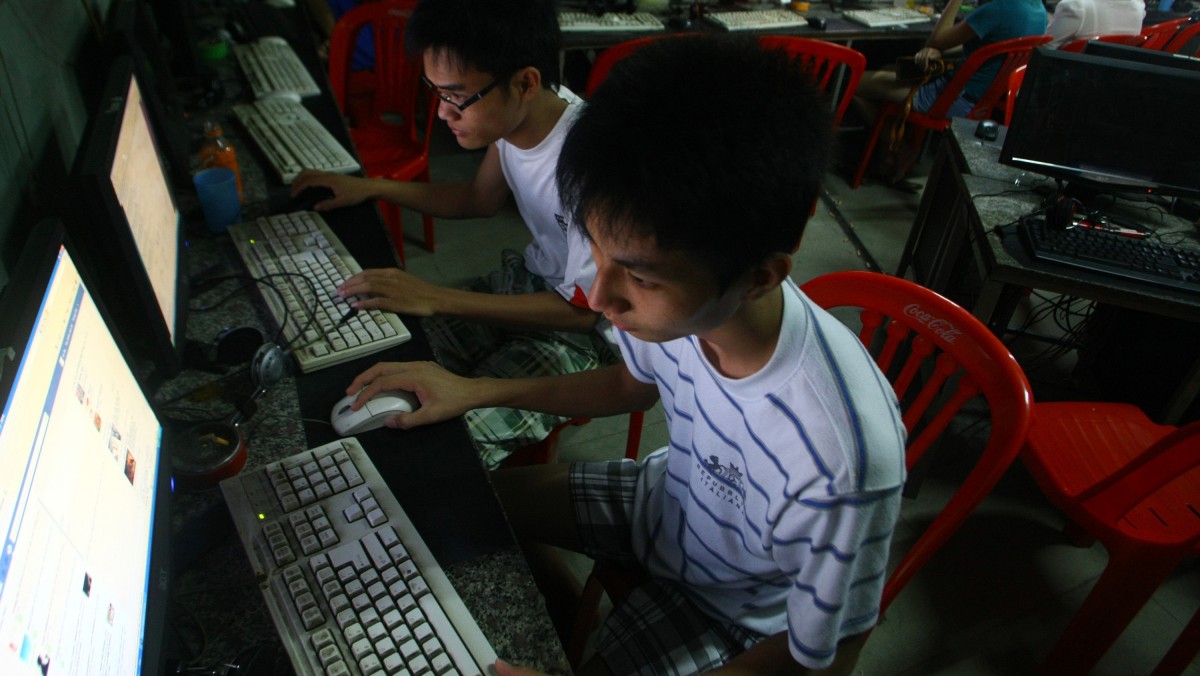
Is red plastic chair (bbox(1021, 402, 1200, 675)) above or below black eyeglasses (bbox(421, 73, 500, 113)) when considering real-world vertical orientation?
below

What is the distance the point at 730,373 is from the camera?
821mm

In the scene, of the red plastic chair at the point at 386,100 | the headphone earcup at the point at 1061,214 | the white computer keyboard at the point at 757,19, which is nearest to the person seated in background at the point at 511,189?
the red plastic chair at the point at 386,100

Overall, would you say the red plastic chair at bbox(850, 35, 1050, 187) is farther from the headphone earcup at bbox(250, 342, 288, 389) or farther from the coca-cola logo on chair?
the headphone earcup at bbox(250, 342, 288, 389)

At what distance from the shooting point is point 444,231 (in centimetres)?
296

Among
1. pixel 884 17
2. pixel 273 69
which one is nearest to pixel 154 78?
pixel 273 69

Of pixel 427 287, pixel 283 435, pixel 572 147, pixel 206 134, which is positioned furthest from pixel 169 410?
pixel 206 134

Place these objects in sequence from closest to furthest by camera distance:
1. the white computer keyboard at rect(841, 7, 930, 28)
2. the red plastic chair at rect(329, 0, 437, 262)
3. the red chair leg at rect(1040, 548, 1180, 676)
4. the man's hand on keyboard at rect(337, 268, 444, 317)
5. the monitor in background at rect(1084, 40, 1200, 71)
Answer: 1. the man's hand on keyboard at rect(337, 268, 444, 317)
2. the red chair leg at rect(1040, 548, 1180, 676)
3. the monitor in background at rect(1084, 40, 1200, 71)
4. the red plastic chair at rect(329, 0, 437, 262)
5. the white computer keyboard at rect(841, 7, 930, 28)

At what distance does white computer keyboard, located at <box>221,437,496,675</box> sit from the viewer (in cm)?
71

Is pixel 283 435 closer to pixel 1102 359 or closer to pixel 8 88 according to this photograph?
pixel 8 88

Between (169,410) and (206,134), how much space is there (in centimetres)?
98

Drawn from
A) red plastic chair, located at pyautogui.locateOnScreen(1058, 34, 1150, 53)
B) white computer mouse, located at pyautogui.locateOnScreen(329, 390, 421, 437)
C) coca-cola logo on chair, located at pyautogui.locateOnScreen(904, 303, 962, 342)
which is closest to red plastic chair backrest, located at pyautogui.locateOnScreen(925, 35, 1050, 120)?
red plastic chair, located at pyautogui.locateOnScreen(1058, 34, 1150, 53)

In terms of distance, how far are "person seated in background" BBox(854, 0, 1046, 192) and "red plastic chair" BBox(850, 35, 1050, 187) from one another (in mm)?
34

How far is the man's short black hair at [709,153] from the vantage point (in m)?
0.61

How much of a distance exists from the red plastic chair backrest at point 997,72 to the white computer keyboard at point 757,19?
29.4 inches
